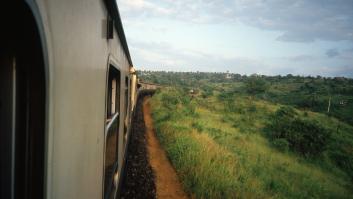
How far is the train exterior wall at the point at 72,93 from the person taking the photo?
929 mm

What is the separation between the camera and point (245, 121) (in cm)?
2028

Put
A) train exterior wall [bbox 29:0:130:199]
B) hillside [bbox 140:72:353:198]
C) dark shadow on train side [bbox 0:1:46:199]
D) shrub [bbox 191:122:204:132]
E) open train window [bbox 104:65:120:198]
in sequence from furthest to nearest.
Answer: shrub [bbox 191:122:204:132]
hillside [bbox 140:72:353:198]
open train window [bbox 104:65:120:198]
train exterior wall [bbox 29:0:130:199]
dark shadow on train side [bbox 0:1:46:199]

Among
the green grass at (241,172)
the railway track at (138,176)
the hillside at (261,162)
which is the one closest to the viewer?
the railway track at (138,176)

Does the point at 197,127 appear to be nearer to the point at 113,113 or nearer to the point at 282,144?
the point at 282,144

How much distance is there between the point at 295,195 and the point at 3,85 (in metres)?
8.01

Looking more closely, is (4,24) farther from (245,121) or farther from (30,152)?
(245,121)

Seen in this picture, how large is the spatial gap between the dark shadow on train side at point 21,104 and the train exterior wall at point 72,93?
43 mm

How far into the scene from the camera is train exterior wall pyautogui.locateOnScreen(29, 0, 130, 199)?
0.93m

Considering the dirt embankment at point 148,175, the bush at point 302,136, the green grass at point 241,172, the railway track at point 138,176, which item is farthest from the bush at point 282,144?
the railway track at point 138,176

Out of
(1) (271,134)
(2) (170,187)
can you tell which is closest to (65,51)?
(2) (170,187)

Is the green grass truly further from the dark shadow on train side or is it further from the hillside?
the dark shadow on train side

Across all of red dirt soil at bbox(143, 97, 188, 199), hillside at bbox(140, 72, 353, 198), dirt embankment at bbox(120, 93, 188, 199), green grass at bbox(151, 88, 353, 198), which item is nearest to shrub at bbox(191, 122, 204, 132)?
hillside at bbox(140, 72, 353, 198)

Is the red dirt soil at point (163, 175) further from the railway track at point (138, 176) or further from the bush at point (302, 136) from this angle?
the bush at point (302, 136)

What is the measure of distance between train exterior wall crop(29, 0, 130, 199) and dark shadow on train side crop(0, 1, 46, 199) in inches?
1.7
